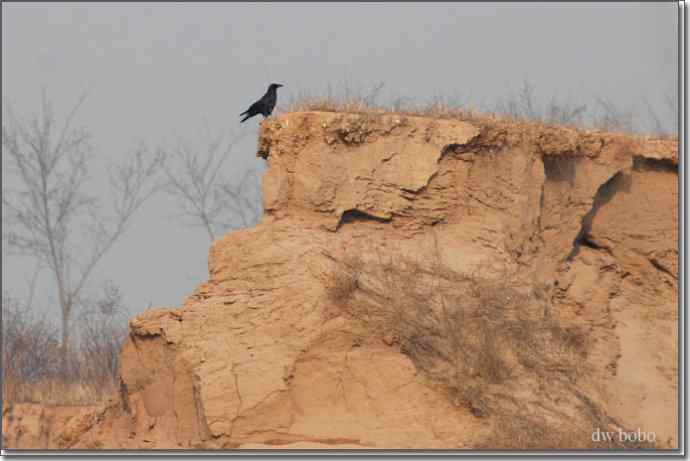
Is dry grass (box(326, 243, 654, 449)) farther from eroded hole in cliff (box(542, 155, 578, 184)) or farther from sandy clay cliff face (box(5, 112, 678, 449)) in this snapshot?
eroded hole in cliff (box(542, 155, 578, 184))

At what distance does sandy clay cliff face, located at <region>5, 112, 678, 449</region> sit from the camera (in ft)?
32.8

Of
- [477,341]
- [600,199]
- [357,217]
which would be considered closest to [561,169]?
[600,199]

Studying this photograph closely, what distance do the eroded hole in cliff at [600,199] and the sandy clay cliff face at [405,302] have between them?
0.02 m

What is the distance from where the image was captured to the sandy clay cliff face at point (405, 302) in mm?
10008

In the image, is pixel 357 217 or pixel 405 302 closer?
pixel 405 302

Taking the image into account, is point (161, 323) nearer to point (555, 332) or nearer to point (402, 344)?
point (402, 344)

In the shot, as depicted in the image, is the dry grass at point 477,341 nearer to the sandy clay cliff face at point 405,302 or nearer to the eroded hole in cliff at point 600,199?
the sandy clay cliff face at point 405,302

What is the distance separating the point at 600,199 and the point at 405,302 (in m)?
3.08

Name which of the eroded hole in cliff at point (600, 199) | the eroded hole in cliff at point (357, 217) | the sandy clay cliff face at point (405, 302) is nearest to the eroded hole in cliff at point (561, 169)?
the sandy clay cliff face at point (405, 302)

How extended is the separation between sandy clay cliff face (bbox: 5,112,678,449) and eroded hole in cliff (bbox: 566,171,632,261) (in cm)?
2

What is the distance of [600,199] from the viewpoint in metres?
12.5

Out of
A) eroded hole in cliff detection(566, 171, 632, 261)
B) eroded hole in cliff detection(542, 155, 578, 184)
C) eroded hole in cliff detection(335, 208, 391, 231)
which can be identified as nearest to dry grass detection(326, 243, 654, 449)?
eroded hole in cliff detection(335, 208, 391, 231)

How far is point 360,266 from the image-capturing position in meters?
10.5

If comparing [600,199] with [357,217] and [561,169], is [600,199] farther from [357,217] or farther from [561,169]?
[357,217]
